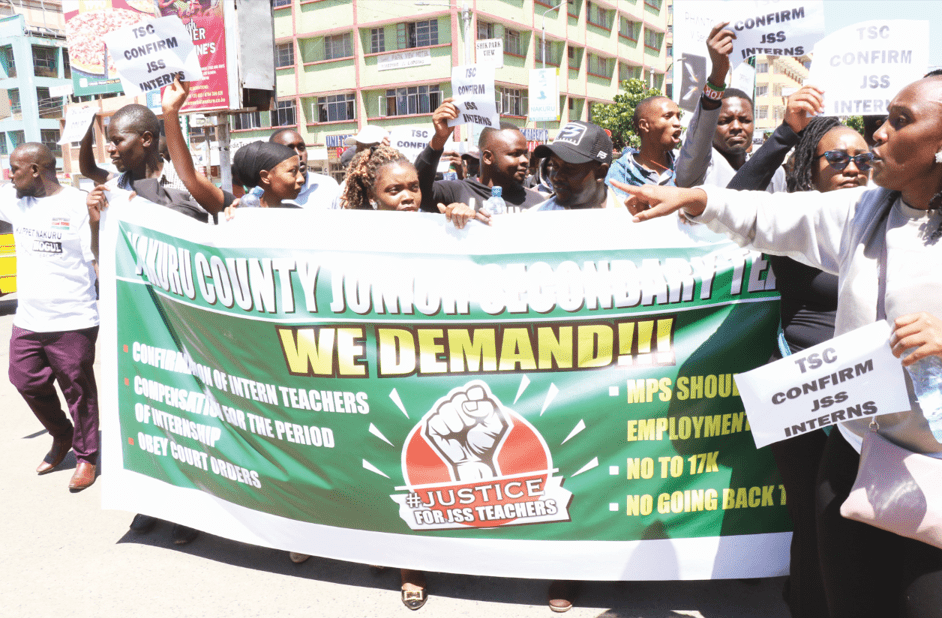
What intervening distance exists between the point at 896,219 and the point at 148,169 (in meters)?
3.59

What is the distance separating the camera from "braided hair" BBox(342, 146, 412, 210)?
350 cm

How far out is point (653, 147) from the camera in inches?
151

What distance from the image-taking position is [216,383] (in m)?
3.24

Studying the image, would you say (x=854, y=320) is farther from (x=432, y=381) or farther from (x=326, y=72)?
Result: (x=326, y=72)

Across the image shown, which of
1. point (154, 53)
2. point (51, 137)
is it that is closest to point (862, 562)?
point (154, 53)

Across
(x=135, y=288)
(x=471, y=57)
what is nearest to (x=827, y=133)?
(x=135, y=288)

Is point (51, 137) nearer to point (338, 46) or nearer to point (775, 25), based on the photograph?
point (338, 46)

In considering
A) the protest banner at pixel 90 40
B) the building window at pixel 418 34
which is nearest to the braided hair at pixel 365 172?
the building window at pixel 418 34

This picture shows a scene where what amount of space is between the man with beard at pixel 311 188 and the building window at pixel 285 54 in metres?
34.3

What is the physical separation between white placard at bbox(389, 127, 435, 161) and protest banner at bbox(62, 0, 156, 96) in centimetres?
3220

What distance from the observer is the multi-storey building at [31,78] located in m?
48.6

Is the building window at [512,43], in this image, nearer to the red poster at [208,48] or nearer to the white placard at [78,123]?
the red poster at [208,48]

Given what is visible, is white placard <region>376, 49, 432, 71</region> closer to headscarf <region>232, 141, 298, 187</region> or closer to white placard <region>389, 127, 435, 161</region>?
white placard <region>389, 127, 435, 161</region>

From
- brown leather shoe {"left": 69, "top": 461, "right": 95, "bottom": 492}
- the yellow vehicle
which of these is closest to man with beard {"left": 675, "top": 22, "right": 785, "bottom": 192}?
brown leather shoe {"left": 69, "top": 461, "right": 95, "bottom": 492}
